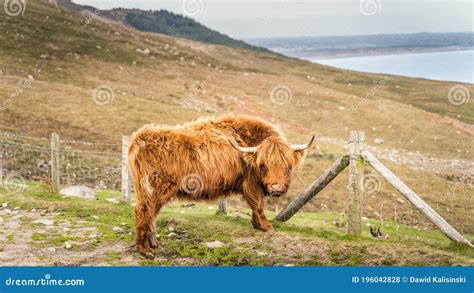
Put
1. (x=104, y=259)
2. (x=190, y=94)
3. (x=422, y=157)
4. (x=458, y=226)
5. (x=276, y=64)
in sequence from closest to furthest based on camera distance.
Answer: (x=104, y=259) < (x=458, y=226) < (x=422, y=157) < (x=190, y=94) < (x=276, y=64)

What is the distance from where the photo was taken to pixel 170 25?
111375 millimetres

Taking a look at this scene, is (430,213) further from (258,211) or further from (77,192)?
(77,192)

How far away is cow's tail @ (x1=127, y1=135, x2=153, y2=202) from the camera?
853 centimetres

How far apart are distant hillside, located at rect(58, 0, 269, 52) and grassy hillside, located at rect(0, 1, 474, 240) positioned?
40647mm

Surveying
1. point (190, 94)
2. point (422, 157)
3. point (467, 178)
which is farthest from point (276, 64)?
point (467, 178)

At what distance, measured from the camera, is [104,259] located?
27.3 feet

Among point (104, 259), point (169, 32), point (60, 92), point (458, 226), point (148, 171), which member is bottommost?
point (458, 226)

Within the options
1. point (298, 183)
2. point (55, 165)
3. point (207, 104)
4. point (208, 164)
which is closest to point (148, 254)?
point (208, 164)

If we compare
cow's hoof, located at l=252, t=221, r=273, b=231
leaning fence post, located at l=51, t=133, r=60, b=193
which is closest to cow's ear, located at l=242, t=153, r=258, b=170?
cow's hoof, located at l=252, t=221, r=273, b=231

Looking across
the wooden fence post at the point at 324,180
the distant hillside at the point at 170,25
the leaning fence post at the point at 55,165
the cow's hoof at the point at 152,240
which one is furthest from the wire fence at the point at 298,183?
the distant hillside at the point at 170,25

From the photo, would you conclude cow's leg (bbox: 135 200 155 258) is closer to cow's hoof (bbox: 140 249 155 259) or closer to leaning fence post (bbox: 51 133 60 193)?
cow's hoof (bbox: 140 249 155 259)

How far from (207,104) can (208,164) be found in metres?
28.4

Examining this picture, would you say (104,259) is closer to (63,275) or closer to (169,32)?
(63,275)

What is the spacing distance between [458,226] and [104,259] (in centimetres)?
1196
